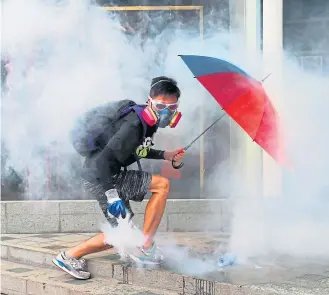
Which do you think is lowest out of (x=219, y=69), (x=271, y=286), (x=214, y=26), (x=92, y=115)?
(x=271, y=286)

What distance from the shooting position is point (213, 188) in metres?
7.73

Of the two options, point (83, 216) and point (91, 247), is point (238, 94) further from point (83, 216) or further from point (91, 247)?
point (83, 216)

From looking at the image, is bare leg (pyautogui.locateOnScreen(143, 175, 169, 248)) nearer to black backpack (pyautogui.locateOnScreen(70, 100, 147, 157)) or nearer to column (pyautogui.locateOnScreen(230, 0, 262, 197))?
black backpack (pyautogui.locateOnScreen(70, 100, 147, 157))

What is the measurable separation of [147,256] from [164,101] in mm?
1275

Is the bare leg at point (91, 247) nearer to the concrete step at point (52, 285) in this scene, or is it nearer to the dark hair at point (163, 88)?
the concrete step at point (52, 285)

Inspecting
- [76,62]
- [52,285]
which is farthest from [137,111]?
[52,285]

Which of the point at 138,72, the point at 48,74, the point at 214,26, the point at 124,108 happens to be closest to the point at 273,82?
the point at 214,26

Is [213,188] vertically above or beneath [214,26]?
beneath

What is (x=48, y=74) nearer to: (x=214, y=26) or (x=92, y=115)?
(x=92, y=115)

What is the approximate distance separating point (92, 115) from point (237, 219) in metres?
2.28

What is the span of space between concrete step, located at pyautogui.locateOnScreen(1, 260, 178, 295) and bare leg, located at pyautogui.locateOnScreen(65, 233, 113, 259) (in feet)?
0.73

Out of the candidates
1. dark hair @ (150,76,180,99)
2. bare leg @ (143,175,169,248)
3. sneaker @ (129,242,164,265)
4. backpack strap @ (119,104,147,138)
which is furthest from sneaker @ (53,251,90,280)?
dark hair @ (150,76,180,99)

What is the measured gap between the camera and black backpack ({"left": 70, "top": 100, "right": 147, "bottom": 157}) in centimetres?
509

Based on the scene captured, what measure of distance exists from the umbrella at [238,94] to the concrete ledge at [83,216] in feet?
8.12
